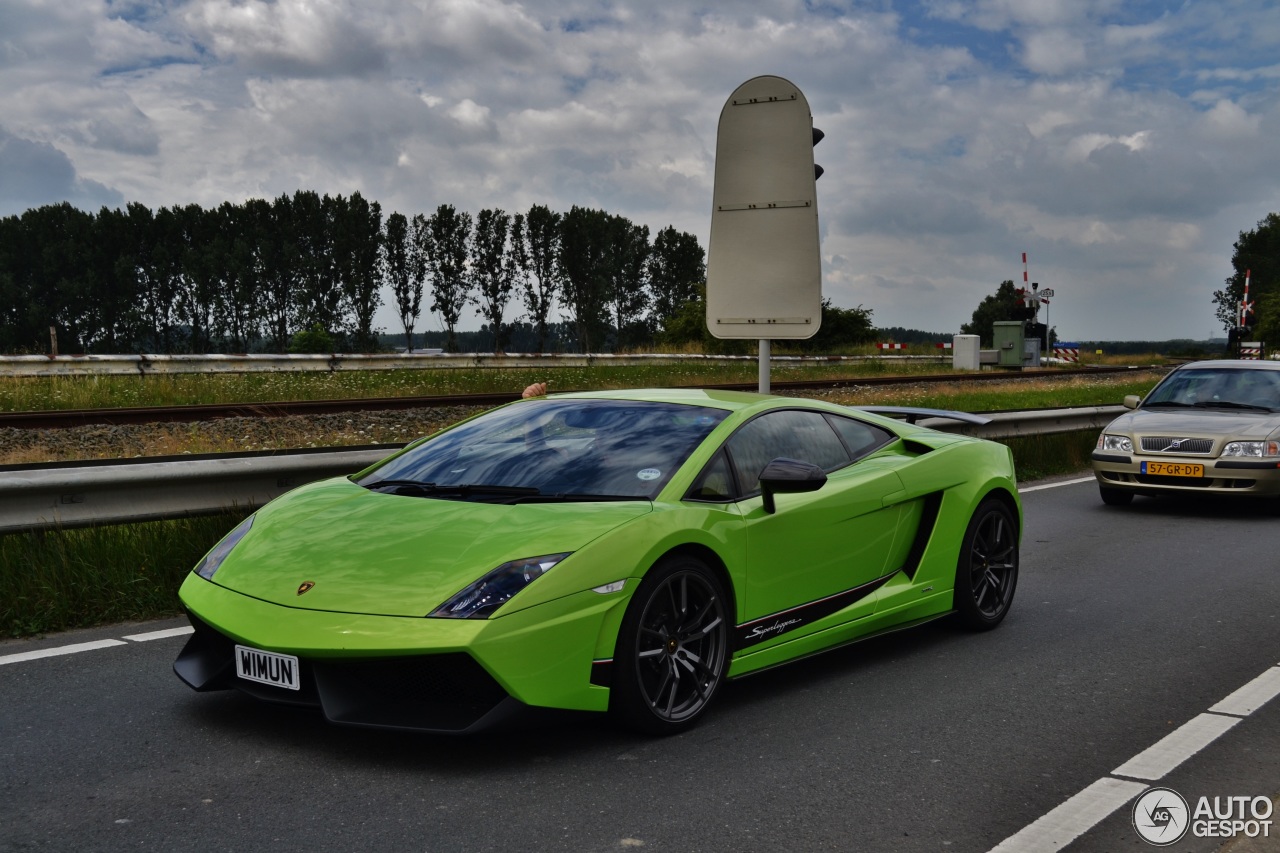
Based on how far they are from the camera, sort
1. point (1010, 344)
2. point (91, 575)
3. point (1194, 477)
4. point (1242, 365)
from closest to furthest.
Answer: point (91, 575)
point (1194, 477)
point (1242, 365)
point (1010, 344)

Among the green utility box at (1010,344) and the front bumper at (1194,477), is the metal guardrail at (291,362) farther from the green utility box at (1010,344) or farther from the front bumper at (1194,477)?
the front bumper at (1194,477)

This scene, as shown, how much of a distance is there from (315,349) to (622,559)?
4396 cm

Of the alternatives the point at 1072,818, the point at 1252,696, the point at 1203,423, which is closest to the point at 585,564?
the point at 1072,818

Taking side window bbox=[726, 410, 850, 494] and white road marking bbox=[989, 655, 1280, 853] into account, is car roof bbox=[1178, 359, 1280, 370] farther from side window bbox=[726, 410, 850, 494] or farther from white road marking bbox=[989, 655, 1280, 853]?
side window bbox=[726, 410, 850, 494]

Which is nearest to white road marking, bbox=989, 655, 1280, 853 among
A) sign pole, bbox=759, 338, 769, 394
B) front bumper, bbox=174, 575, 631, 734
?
front bumper, bbox=174, 575, 631, 734

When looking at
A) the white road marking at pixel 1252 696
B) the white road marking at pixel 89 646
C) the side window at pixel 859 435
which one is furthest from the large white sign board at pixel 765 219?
the white road marking at pixel 89 646

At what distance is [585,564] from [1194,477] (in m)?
8.50

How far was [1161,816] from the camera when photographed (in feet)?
12.6

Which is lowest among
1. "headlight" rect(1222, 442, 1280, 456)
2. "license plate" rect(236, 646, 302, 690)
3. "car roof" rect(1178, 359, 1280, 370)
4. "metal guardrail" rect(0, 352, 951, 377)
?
"license plate" rect(236, 646, 302, 690)

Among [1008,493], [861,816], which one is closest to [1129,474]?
[1008,493]

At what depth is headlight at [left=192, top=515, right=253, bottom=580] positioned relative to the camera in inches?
186

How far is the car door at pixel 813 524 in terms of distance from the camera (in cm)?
499

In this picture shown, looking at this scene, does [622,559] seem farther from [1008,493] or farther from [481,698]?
[1008,493]

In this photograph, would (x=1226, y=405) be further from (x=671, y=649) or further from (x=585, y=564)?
(x=585, y=564)
